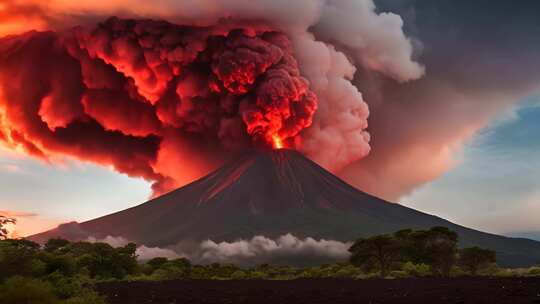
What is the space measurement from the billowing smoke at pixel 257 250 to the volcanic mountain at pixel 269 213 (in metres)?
2.15

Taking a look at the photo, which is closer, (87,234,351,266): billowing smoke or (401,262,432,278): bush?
(401,262,432,278): bush

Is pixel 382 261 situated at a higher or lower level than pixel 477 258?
lower

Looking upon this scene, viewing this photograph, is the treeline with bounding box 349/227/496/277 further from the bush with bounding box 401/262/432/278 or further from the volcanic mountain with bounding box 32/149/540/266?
the volcanic mountain with bounding box 32/149/540/266

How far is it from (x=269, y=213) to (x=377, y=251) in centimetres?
9716

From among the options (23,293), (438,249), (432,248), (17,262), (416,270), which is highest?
(432,248)

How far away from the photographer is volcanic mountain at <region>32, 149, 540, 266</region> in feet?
486

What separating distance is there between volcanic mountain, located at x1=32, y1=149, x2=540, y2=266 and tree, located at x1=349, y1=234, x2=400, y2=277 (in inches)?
2898

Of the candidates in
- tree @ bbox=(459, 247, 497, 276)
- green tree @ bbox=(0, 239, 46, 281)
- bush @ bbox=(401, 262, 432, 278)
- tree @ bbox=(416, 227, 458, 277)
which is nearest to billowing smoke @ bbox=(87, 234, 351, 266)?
tree @ bbox=(416, 227, 458, 277)

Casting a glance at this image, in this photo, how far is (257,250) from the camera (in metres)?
147

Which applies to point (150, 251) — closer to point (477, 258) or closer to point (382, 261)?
point (382, 261)

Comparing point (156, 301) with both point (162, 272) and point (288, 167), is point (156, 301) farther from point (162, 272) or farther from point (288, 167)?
point (288, 167)

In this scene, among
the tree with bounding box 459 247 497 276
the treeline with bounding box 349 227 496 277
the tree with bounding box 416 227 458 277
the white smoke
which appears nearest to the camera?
the tree with bounding box 416 227 458 277

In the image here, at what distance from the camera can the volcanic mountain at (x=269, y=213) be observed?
14825 cm

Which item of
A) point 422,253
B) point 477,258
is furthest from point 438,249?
point 477,258
